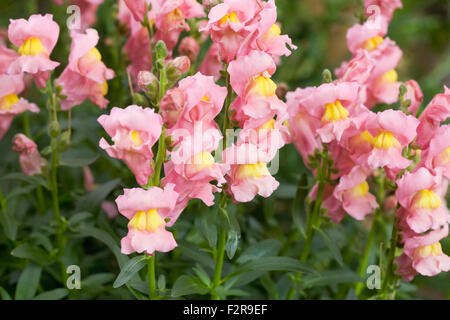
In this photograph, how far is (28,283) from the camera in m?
1.08

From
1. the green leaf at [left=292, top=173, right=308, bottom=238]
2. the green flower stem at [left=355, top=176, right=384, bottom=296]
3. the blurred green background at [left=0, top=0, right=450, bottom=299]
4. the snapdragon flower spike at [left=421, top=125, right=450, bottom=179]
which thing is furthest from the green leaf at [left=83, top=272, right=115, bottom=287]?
the snapdragon flower spike at [left=421, top=125, right=450, bottom=179]

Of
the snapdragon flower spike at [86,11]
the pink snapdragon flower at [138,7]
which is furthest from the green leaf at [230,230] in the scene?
the snapdragon flower spike at [86,11]

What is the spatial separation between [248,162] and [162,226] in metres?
0.14

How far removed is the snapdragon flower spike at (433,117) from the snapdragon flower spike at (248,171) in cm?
26

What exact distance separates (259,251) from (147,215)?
33 cm

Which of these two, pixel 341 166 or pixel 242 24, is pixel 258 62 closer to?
pixel 242 24

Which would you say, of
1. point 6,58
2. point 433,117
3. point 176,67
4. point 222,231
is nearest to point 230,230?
point 222,231

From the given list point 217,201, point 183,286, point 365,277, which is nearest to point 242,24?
point 217,201

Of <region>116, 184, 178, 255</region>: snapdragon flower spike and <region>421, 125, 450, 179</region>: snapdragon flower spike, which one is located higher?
<region>421, 125, 450, 179</region>: snapdragon flower spike

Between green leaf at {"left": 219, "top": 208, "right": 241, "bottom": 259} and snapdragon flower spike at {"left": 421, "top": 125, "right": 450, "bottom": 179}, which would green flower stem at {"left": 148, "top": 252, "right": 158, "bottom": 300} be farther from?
snapdragon flower spike at {"left": 421, "top": 125, "right": 450, "bottom": 179}

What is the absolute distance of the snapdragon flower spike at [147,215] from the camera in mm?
827

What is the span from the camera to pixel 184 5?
100cm

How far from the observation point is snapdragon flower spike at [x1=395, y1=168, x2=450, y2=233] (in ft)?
3.04

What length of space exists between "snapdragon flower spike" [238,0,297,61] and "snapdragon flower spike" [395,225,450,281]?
349 mm
